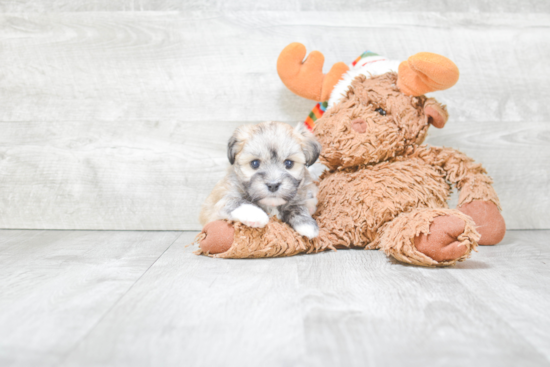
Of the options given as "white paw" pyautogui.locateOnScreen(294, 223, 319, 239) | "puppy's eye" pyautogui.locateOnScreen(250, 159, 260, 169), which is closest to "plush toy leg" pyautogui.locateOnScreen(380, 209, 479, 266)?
"white paw" pyautogui.locateOnScreen(294, 223, 319, 239)

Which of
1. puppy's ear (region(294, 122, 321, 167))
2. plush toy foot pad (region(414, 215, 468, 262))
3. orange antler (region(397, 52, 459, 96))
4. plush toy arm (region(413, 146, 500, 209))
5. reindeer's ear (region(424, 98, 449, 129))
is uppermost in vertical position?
orange antler (region(397, 52, 459, 96))

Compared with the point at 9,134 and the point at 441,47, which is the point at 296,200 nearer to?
the point at 441,47

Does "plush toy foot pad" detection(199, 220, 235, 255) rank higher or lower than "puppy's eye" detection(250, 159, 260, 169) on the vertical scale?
lower

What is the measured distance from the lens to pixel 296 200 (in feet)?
4.94

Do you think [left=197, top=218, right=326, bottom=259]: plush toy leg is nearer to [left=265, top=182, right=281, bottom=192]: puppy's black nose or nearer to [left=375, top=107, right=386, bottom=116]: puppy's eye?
[left=265, top=182, right=281, bottom=192]: puppy's black nose

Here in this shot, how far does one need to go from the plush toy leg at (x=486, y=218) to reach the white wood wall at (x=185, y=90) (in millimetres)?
427

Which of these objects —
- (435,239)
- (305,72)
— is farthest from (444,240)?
(305,72)

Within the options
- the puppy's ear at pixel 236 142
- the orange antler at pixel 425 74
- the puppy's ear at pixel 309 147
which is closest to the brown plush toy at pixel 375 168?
the orange antler at pixel 425 74

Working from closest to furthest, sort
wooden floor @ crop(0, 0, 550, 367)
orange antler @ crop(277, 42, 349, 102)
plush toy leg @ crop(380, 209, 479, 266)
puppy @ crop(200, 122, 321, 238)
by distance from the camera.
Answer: plush toy leg @ crop(380, 209, 479, 266)
puppy @ crop(200, 122, 321, 238)
orange antler @ crop(277, 42, 349, 102)
wooden floor @ crop(0, 0, 550, 367)

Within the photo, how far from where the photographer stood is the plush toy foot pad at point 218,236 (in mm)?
1418

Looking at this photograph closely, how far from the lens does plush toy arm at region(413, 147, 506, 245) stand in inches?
63.1

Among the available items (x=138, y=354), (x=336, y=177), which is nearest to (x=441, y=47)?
(x=336, y=177)

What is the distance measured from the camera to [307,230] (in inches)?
57.0

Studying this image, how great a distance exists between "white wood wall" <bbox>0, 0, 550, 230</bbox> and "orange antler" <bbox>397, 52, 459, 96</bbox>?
471mm
